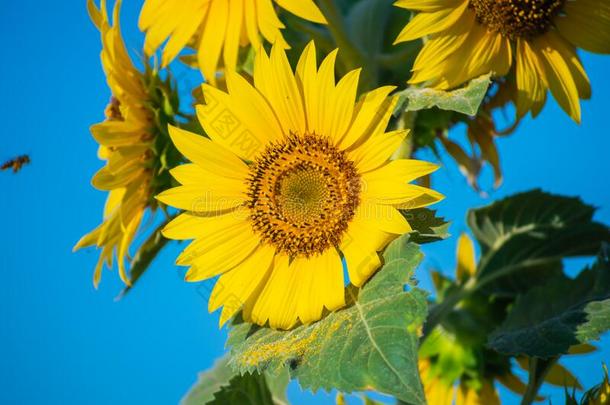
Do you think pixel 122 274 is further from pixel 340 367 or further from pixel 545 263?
pixel 545 263

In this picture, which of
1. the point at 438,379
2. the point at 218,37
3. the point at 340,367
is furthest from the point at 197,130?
the point at 438,379

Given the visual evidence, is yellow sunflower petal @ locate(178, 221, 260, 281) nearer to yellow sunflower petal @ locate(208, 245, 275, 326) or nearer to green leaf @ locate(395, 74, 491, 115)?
yellow sunflower petal @ locate(208, 245, 275, 326)

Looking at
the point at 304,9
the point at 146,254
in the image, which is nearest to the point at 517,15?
the point at 304,9

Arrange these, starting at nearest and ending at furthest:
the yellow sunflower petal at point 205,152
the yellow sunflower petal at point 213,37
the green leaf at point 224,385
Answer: the yellow sunflower petal at point 205,152
the yellow sunflower petal at point 213,37
the green leaf at point 224,385

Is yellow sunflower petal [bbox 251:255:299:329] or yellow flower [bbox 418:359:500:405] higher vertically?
yellow sunflower petal [bbox 251:255:299:329]

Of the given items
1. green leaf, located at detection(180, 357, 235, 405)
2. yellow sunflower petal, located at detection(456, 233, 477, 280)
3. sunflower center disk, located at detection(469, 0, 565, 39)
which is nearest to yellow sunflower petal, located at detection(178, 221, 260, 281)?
sunflower center disk, located at detection(469, 0, 565, 39)

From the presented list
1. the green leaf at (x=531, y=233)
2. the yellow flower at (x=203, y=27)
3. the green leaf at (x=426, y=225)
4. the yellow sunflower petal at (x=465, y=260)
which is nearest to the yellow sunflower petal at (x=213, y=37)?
the yellow flower at (x=203, y=27)

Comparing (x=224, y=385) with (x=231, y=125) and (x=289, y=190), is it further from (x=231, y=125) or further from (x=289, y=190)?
(x=231, y=125)

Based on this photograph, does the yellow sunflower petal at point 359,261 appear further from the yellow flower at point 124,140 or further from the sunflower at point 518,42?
the yellow flower at point 124,140
